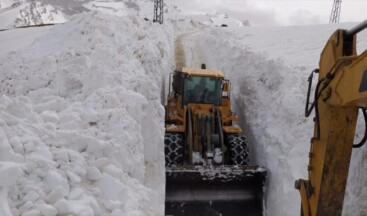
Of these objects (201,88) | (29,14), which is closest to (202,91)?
(201,88)

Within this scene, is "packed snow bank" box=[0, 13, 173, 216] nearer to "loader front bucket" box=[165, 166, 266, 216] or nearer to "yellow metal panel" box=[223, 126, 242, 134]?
"loader front bucket" box=[165, 166, 266, 216]

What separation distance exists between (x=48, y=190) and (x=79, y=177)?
0.39 m

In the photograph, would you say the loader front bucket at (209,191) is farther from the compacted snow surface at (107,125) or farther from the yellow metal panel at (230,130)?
the yellow metal panel at (230,130)

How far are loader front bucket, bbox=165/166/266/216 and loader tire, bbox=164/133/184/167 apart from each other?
67cm

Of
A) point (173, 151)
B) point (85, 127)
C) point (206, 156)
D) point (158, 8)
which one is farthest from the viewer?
point (158, 8)

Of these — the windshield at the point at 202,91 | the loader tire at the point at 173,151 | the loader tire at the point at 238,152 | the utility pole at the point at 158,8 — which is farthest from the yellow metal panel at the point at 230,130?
the utility pole at the point at 158,8

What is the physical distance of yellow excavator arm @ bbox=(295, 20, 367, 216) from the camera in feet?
13.7

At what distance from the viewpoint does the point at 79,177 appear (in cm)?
392

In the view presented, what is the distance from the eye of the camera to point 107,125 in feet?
17.3

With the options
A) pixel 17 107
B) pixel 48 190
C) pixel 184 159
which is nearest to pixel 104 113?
pixel 17 107

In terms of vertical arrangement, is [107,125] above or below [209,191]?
above

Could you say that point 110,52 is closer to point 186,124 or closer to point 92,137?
point 186,124

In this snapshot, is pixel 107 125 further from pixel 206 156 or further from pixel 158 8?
pixel 158 8

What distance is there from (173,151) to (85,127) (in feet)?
10.3
